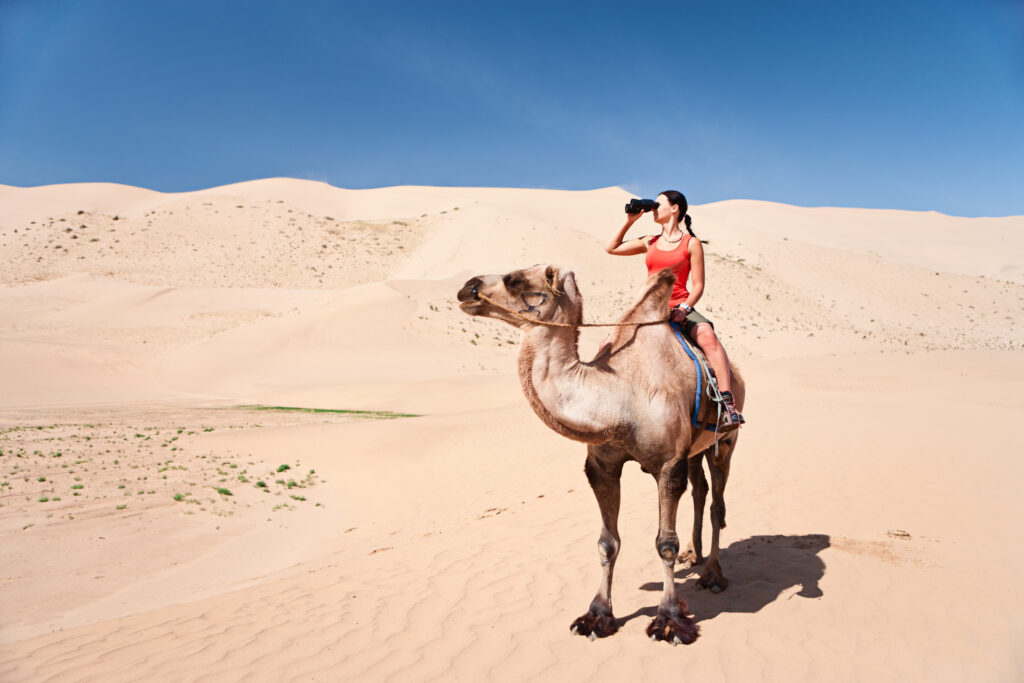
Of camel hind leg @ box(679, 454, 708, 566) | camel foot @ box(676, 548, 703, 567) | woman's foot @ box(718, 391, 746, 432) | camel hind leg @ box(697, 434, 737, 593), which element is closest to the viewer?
woman's foot @ box(718, 391, 746, 432)

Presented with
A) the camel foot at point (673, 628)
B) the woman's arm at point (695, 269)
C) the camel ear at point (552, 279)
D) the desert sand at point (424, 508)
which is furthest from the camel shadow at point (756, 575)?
the camel ear at point (552, 279)

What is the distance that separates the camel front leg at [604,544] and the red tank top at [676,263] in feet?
4.70

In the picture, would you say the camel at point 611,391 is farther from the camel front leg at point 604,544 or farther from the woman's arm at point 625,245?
the woman's arm at point 625,245

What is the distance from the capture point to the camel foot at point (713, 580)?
589 cm

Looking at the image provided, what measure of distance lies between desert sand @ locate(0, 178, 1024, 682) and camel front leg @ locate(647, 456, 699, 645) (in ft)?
0.35

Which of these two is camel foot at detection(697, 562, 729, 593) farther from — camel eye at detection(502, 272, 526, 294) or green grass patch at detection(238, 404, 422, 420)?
green grass patch at detection(238, 404, 422, 420)

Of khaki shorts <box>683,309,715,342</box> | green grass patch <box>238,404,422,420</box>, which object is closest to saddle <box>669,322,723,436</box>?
khaki shorts <box>683,309,715,342</box>

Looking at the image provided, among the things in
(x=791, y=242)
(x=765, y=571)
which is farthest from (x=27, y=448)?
(x=791, y=242)

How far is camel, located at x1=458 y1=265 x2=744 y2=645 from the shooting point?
4.30m

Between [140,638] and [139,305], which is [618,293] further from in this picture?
[140,638]

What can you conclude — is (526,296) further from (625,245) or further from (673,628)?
(673,628)

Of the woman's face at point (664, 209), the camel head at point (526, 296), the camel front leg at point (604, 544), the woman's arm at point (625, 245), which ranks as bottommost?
the camel front leg at point (604, 544)

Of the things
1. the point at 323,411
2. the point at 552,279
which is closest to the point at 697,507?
the point at 552,279

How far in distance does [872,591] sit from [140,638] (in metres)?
6.53
